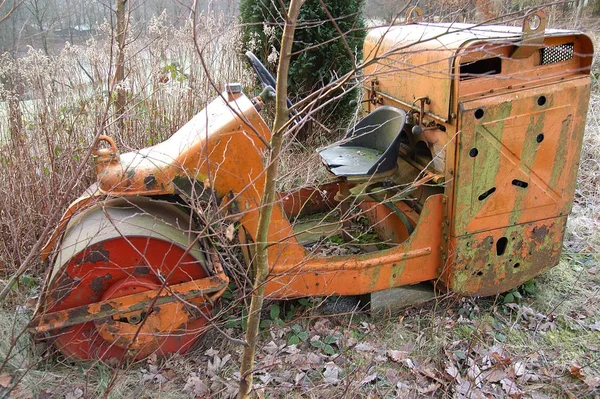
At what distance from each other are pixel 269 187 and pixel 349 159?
5.00 ft

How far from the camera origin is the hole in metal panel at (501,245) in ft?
9.77

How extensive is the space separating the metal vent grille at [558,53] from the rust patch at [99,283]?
8.32ft

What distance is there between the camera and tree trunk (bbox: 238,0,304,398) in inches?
57.2

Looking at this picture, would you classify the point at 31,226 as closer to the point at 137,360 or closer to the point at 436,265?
the point at 137,360

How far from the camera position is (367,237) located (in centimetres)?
361

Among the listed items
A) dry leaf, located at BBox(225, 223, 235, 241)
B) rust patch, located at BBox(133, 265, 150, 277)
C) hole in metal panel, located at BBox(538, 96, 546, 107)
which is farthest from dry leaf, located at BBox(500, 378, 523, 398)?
rust patch, located at BBox(133, 265, 150, 277)

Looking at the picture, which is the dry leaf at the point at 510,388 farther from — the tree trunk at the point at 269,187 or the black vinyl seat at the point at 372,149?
the tree trunk at the point at 269,187

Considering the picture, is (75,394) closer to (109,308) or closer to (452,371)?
(109,308)

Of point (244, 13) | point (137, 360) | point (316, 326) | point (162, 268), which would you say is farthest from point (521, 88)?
point (244, 13)

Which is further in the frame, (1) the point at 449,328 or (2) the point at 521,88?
(1) the point at 449,328

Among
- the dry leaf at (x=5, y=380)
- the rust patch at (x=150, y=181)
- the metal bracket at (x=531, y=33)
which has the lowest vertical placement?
the dry leaf at (x=5, y=380)

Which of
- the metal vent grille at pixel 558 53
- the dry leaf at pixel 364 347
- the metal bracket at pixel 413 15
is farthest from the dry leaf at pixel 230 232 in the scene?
the metal bracket at pixel 413 15

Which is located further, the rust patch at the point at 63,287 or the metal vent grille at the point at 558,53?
the metal vent grille at the point at 558,53

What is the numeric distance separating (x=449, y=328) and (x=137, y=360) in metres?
1.80
